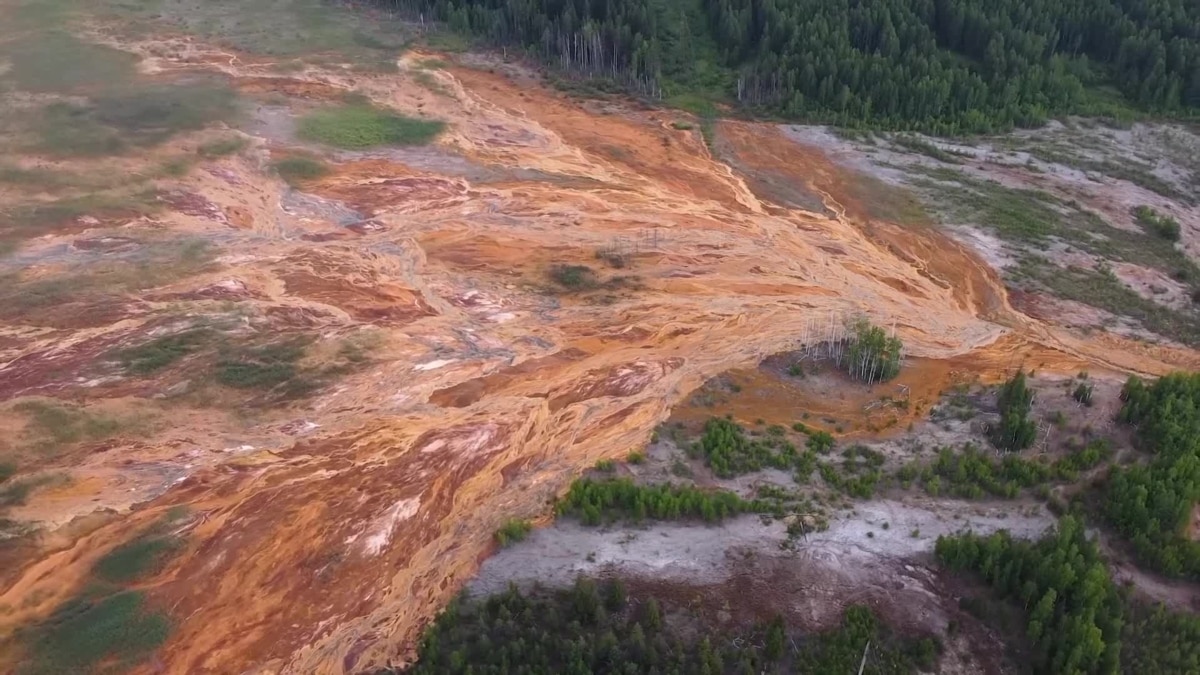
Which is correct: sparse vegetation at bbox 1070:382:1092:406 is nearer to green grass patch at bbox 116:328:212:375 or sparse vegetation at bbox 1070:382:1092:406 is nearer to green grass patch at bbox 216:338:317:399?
green grass patch at bbox 216:338:317:399

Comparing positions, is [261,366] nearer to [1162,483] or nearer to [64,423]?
[64,423]

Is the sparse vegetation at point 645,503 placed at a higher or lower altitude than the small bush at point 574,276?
lower

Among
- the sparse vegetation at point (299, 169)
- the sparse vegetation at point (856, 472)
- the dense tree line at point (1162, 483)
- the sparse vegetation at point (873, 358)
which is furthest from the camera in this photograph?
the sparse vegetation at point (299, 169)

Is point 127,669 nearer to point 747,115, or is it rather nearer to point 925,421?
point 925,421

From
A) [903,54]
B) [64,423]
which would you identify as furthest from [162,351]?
[903,54]

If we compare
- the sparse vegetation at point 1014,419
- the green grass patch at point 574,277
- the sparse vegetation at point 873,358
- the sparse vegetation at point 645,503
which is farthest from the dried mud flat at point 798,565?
the green grass patch at point 574,277

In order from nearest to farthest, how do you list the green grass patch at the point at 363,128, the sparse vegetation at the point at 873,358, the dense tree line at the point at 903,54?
A: the sparse vegetation at the point at 873,358 < the green grass patch at the point at 363,128 < the dense tree line at the point at 903,54

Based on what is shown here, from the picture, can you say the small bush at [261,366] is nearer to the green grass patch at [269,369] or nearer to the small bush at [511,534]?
the green grass patch at [269,369]
